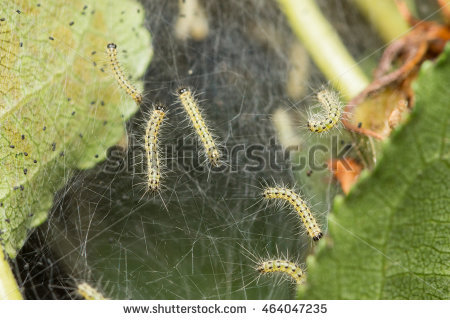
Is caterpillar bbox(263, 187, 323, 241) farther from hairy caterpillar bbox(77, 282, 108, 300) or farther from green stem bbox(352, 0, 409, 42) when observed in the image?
green stem bbox(352, 0, 409, 42)

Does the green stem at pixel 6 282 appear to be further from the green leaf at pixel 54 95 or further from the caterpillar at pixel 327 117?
the caterpillar at pixel 327 117

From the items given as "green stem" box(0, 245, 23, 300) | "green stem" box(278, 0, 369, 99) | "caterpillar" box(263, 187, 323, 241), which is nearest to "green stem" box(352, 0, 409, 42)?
"green stem" box(278, 0, 369, 99)

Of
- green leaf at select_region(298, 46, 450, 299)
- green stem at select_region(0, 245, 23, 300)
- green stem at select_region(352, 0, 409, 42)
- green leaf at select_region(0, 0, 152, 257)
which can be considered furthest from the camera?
green stem at select_region(352, 0, 409, 42)

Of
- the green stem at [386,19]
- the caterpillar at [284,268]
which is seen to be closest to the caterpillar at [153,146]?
the caterpillar at [284,268]

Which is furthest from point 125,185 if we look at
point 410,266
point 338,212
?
point 410,266

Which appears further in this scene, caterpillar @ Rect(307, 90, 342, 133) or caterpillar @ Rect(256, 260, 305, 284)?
caterpillar @ Rect(307, 90, 342, 133)

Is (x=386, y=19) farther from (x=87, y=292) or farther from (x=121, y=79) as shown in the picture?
(x=87, y=292)
